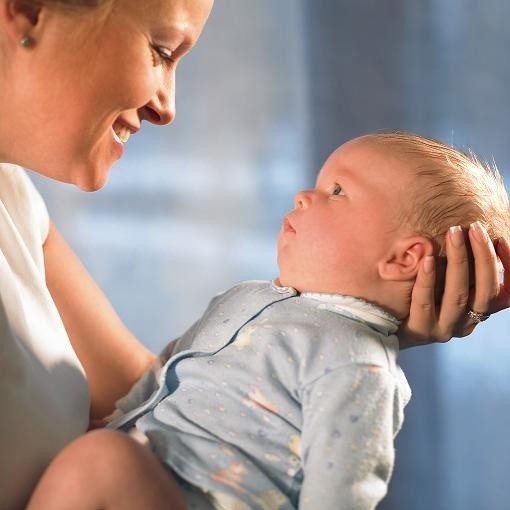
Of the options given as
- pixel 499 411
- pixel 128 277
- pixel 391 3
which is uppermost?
pixel 391 3

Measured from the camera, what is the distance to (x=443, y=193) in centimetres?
134

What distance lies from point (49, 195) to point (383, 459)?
5.67 ft

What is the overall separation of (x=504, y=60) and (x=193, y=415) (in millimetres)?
1308

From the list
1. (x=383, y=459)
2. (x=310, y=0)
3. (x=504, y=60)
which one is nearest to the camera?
(x=383, y=459)

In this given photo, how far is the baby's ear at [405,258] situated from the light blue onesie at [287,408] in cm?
6

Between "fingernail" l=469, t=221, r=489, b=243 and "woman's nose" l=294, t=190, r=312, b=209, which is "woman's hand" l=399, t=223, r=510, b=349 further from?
"woman's nose" l=294, t=190, r=312, b=209

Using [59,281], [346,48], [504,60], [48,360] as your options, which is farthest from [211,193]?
[48,360]

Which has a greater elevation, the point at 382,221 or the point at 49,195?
the point at 382,221

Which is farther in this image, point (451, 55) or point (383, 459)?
point (451, 55)

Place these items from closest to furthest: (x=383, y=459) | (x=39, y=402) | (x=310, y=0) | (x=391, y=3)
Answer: (x=383, y=459) < (x=39, y=402) < (x=391, y=3) < (x=310, y=0)

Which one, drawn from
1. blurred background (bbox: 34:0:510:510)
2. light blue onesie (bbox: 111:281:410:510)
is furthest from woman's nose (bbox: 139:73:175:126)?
blurred background (bbox: 34:0:510:510)

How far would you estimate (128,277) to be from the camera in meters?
2.76

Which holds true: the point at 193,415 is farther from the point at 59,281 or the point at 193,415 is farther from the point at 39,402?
the point at 59,281

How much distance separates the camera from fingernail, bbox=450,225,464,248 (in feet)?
4.24
